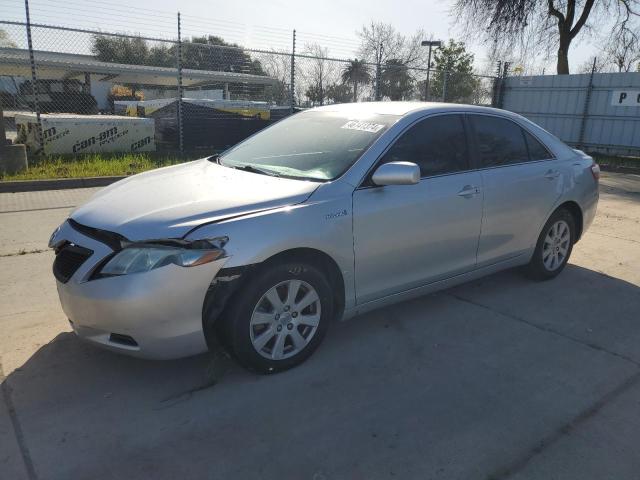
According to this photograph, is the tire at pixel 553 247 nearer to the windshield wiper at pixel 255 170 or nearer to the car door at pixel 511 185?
the car door at pixel 511 185

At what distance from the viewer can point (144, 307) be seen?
2.68m

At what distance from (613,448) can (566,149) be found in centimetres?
321

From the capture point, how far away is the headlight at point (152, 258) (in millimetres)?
2695

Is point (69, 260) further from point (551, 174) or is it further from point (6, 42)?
point (6, 42)

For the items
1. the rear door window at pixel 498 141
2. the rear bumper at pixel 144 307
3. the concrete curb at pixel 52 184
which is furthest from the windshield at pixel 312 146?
the concrete curb at pixel 52 184

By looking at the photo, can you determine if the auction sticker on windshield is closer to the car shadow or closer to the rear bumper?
the car shadow

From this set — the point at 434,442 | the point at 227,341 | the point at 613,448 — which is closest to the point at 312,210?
the point at 227,341

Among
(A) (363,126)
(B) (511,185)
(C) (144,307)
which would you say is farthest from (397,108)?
(C) (144,307)

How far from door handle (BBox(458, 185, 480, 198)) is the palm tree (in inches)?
476

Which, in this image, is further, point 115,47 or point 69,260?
point 115,47

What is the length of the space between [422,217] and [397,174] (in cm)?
49

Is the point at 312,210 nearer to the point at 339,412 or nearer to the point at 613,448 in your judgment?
the point at 339,412

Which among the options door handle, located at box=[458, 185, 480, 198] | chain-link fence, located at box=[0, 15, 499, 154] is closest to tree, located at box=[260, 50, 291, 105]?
chain-link fence, located at box=[0, 15, 499, 154]

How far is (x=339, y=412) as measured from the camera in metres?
2.82
